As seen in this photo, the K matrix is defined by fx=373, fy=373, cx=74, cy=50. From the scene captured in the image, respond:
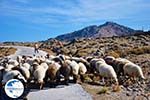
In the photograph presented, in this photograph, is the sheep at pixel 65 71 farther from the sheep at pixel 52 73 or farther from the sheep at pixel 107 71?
the sheep at pixel 107 71

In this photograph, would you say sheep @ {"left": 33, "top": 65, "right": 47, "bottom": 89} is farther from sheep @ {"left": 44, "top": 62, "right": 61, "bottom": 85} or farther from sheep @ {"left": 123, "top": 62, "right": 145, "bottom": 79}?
sheep @ {"left": 123, "top": 62, "right": 145, "bottom": 79}

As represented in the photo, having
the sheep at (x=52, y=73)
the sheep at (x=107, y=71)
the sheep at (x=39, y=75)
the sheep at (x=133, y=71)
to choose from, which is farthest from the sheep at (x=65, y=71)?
the sheep at (x=133, y=71)

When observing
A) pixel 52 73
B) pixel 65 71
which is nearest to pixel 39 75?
pixel 52 73

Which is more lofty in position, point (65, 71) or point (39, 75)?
point (65, 71)

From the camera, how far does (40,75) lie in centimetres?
2147

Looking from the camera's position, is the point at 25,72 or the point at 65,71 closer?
the point at 25,72

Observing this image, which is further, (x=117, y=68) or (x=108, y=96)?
(x=117, y=68)

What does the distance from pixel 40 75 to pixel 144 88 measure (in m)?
5.92

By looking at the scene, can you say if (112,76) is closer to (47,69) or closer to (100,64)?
(100,64)

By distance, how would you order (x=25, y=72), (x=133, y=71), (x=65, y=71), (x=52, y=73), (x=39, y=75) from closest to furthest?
(x=39, y=75), (x=25, y=72), (x=133, y=71), (x=52, y=73), (x=65, y=71)

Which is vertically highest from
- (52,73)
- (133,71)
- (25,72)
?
(25,72)

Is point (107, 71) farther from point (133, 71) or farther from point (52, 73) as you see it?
point (52, 73)

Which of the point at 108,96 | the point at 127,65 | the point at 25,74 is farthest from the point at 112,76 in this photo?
the point at 25,74

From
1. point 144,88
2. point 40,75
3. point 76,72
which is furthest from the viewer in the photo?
point 76,72
